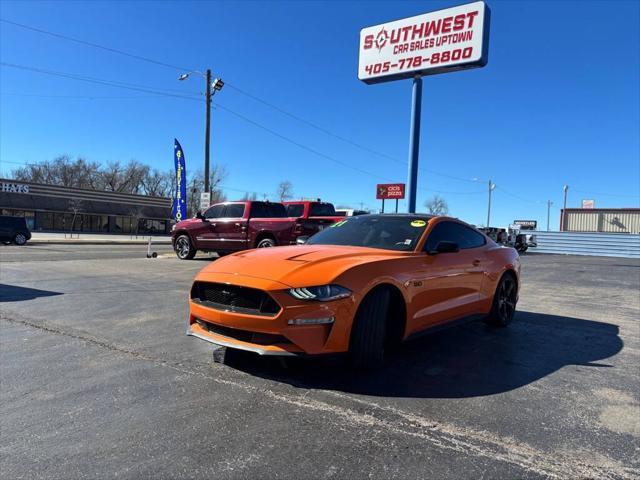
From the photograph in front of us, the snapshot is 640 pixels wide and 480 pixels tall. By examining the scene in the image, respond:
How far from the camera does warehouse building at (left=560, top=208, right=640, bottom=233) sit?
2235 inches

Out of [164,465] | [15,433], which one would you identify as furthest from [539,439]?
[15,433]

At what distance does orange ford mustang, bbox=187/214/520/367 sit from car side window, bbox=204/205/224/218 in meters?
9.36

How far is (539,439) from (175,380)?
2785mm

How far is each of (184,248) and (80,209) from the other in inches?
1767

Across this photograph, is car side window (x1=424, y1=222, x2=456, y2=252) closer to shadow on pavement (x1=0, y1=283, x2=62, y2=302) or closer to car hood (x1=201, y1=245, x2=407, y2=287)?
car hood (x1=201, y1=245, x2=407, y2=287)

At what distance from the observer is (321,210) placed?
14891 millimetres

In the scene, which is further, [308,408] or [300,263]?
[300,263]

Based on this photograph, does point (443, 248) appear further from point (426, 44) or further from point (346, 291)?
point (426, 44)

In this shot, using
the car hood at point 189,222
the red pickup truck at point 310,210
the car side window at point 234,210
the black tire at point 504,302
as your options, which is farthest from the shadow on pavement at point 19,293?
the red pickup truck at point 310,210

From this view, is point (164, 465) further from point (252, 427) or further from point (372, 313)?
point (372, 313)

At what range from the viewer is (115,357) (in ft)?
14.8

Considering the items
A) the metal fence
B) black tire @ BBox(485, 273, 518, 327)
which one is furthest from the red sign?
black tire @ BBox(485, 273, 518, 327)

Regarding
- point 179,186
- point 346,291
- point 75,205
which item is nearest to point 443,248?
point 346,291

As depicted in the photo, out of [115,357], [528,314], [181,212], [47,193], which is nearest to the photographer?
[115,357]
